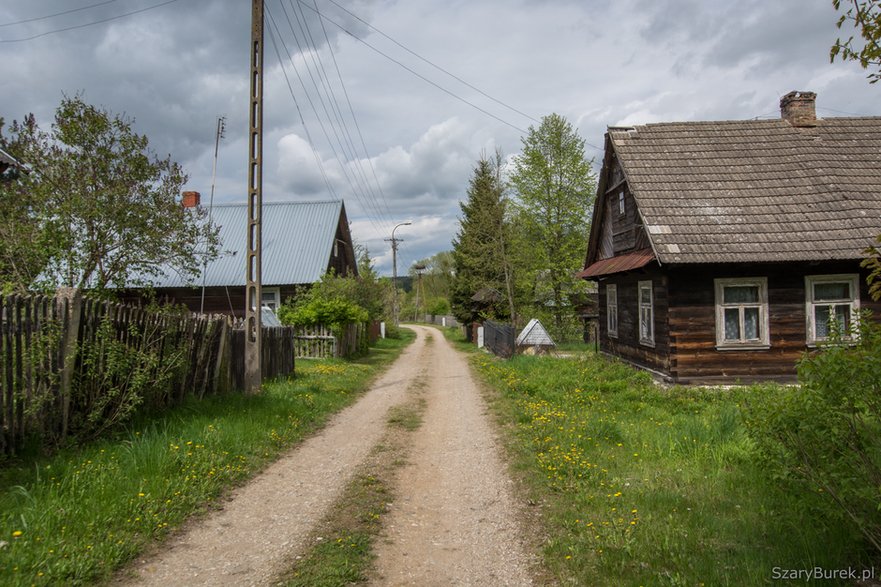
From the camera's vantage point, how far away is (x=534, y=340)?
2227cm

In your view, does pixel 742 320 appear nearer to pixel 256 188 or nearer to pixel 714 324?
pixel 714 324

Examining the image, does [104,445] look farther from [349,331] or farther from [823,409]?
[349,331]

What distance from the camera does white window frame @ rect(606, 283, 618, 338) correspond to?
1753 centimetres

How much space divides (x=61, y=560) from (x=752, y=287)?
13.6 meters

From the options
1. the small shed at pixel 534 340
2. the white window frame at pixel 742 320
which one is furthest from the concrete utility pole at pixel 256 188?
the small shed at pixel 534 340

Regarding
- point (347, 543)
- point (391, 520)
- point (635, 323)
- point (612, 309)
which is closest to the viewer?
point (347, 543)

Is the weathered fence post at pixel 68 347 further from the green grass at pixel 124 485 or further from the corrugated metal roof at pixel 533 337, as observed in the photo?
the corrugated metal roof at pixel 533 337

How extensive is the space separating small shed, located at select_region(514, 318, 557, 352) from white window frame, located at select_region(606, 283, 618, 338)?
3919 mm

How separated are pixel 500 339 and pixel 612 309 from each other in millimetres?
6431

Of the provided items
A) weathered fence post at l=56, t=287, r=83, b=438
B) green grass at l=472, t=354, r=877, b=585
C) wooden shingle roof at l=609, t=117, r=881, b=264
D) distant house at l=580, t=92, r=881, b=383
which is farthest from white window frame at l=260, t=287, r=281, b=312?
weathered fence post at l=56, t=287, r=83, b=438

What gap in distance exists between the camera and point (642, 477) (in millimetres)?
6227

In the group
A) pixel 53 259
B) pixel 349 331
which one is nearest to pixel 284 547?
pixel 53 259

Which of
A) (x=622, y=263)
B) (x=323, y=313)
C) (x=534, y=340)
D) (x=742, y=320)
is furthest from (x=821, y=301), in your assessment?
(x=323, y=313)

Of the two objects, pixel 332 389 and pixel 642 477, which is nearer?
pixel 642 477
